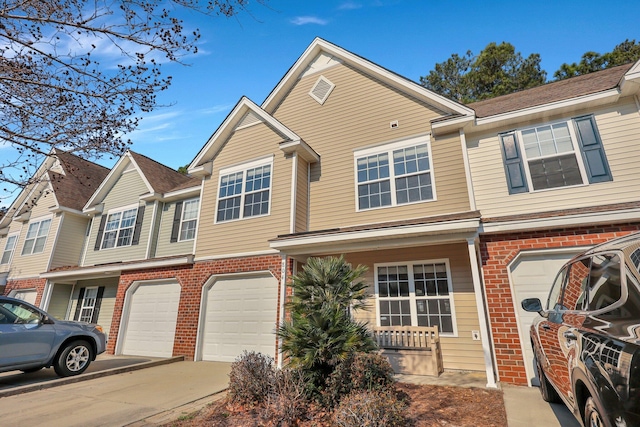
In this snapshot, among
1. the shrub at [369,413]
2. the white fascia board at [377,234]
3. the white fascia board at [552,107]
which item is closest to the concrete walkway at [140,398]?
the shrub at [369,413]

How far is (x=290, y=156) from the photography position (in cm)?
939

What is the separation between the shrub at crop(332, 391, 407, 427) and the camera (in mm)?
3260

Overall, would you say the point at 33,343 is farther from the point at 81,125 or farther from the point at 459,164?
the point at 459,164

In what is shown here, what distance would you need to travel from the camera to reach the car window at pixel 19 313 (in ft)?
21.0

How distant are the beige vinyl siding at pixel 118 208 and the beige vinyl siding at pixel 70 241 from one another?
3.18 feet

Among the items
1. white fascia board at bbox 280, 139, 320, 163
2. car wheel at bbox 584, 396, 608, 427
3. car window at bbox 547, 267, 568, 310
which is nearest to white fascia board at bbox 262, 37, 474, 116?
white fascia board at bbox 280, 139, 320, 163

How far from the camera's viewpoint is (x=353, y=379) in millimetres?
4301

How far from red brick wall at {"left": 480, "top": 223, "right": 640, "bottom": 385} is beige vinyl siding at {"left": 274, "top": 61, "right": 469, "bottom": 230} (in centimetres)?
151

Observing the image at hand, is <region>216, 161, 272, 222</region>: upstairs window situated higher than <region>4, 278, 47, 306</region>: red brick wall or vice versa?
<region>216, 161, 272, 222</region>: upstairs window

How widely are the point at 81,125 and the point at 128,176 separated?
33.3 ft

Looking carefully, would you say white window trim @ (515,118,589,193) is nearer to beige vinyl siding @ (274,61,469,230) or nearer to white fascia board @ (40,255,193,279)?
beige vinyl siding @ (274,61,469,230)

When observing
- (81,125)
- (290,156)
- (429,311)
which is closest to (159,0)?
(81,125)

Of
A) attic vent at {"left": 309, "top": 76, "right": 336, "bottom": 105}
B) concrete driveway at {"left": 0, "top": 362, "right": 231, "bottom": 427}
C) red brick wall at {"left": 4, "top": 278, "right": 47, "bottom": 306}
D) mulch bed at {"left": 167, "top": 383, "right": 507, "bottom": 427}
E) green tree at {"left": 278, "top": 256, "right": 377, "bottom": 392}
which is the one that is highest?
attic vent at {"left": 309, "top": 76, "right": 336, "bottom": 105}

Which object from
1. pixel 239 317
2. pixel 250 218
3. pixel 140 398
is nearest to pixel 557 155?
pixel 250 218
